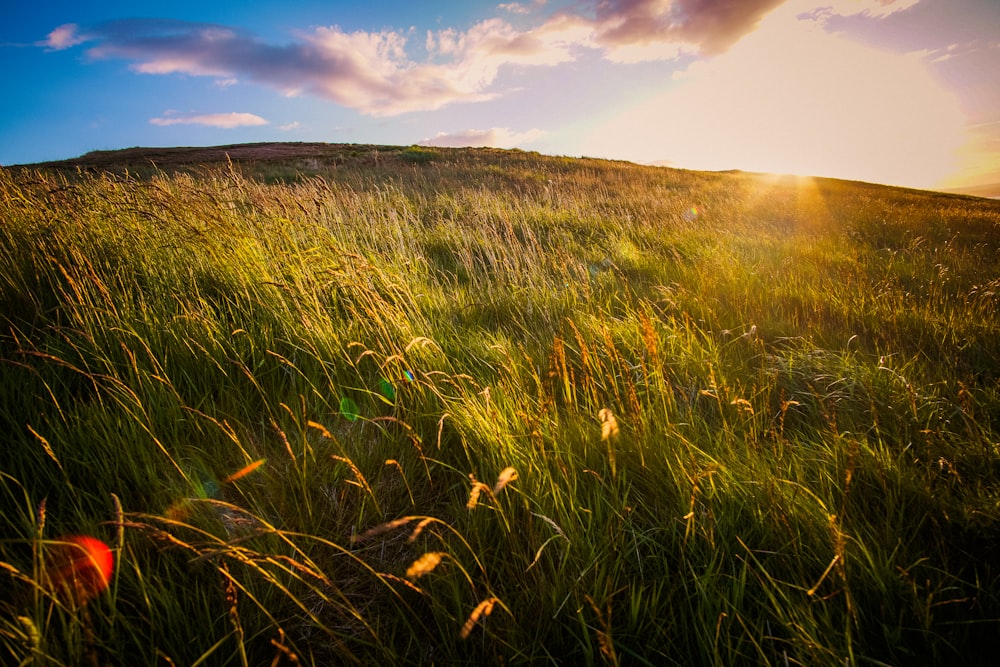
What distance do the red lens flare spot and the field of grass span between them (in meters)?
0.03

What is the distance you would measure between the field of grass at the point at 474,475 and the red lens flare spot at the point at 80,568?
29 mm

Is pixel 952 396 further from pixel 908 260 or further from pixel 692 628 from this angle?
pixel 908 260

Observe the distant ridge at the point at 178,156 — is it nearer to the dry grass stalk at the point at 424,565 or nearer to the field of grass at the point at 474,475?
the field of grass at the point at 474,475

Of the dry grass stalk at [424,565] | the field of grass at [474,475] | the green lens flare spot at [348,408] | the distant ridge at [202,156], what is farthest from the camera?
the distant ridge at [202,156]

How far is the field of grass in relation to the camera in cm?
99

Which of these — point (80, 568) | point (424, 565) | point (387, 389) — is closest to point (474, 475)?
point (424, 565)

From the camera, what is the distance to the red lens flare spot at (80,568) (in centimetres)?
105

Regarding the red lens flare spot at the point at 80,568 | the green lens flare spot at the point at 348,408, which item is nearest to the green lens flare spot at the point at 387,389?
the green lens flare spot at the point at 348,408

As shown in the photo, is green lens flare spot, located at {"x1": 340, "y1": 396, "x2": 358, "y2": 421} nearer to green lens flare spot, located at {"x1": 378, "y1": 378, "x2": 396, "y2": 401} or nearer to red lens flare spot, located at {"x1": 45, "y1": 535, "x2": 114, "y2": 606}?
green lens flare spot, located at {"x1": 378, "y1": 378, "x2": 396, "y2": 401}

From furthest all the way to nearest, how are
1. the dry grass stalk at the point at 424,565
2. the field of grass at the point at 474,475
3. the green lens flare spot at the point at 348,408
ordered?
the green lens flare spot at the point at 348,408 → the field of grass at the point at 474,475 → the dry grass stalk at the point at 424,565

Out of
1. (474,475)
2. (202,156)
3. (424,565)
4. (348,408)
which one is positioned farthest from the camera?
(202,156)

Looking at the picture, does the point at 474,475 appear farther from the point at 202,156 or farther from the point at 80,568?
the point at 202,156

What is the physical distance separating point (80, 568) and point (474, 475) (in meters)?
1.17

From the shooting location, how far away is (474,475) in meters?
1.15
